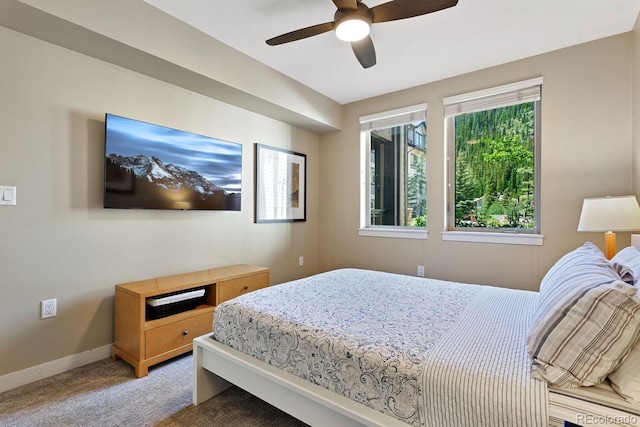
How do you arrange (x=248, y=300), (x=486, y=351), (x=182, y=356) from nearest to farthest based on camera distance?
1. (x=486, y=351)
2. (x=248, y=300)
3. (x=182, y=356)

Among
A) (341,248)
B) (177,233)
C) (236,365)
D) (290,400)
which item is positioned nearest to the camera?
(290,400)

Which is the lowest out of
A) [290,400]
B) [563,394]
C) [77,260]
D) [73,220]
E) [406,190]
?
[290,400]

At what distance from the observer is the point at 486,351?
1.18m

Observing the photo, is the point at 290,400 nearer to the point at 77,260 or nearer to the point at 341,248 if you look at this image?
the point at 77,260

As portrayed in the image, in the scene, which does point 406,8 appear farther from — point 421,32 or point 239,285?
point 239,285

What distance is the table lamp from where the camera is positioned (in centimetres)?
201

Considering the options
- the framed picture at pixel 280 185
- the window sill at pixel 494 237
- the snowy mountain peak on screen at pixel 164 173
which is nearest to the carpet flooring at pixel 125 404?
the snowy mountain peak on screen at pixel 164 173

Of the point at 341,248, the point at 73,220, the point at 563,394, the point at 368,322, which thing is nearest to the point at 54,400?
the point at 73,220

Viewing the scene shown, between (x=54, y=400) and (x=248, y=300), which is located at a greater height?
(x=248, y=300)

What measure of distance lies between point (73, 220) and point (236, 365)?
159 cm

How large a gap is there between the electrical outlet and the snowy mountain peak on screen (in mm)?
1020

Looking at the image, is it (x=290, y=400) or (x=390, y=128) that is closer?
(x=290, y=400)

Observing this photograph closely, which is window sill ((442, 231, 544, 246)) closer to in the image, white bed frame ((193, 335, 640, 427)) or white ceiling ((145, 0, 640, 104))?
white ceiling ((145, 0, 640, 104))

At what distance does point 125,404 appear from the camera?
1.77 meters
